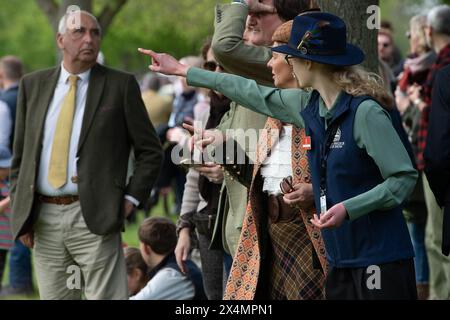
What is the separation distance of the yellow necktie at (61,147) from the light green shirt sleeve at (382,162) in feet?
9.67

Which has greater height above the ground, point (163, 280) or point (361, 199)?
point (361, 199)

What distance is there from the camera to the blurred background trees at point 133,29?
115ft

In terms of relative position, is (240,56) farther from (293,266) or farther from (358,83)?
(293,266)

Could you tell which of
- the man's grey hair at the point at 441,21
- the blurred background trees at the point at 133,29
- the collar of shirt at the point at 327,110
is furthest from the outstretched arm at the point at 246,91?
the blurred background trees at the point at 133,29

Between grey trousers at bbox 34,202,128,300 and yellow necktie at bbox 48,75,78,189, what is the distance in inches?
7.8

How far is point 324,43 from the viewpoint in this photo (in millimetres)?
5191

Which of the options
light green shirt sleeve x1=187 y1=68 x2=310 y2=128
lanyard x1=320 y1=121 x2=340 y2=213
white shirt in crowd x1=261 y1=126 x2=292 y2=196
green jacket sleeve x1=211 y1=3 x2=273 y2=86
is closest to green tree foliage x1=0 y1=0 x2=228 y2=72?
green jacket sleeve x1=211 y1=3 x2=273 y2=86

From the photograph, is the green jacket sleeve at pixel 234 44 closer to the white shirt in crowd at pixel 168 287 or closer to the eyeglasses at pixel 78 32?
the eyeglasses at pixel 78 32

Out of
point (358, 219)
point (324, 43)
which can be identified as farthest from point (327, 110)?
point (358, 219)

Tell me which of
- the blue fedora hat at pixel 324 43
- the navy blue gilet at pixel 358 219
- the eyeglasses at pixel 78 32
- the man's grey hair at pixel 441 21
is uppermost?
the man's grey hair at pixel 441 21

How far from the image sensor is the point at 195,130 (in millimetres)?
5574

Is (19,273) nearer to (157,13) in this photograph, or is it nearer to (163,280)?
(163,280)

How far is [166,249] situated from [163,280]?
29 cm
